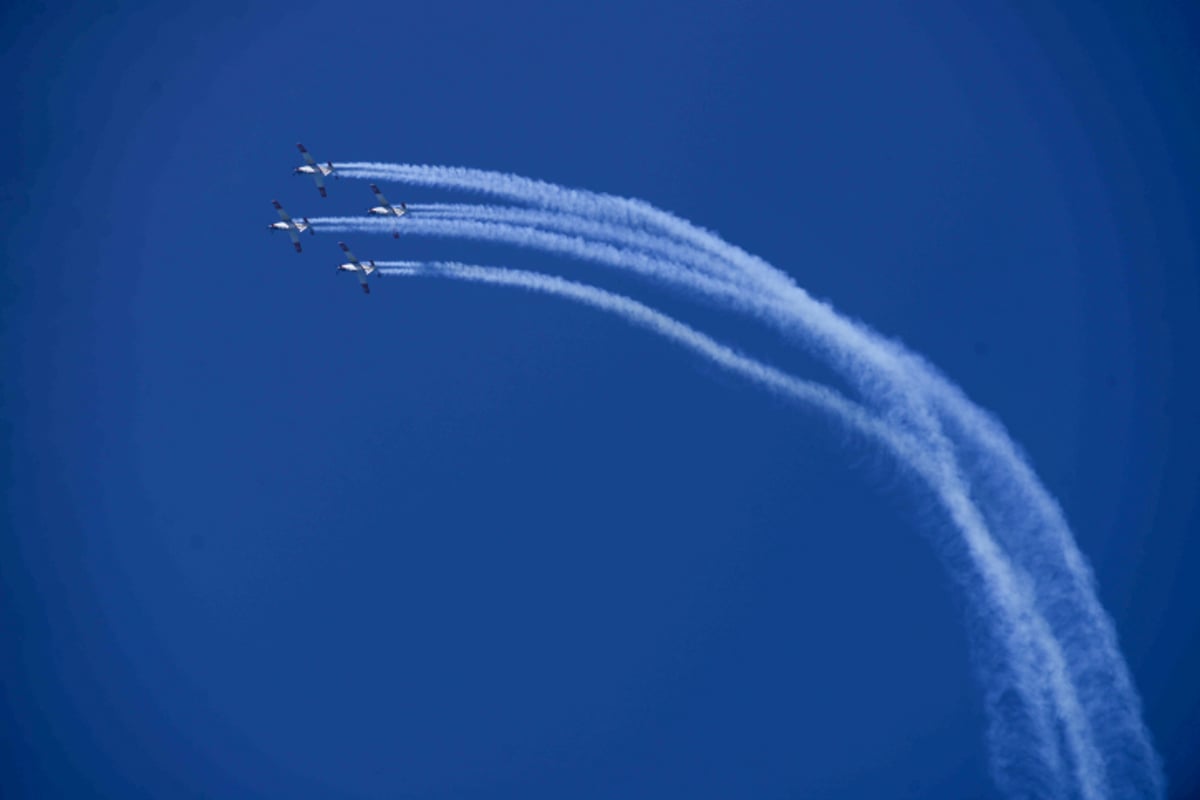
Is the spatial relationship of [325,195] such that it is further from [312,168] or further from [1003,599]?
[1003,599]

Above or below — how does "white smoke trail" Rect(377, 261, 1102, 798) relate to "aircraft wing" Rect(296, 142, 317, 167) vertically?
below

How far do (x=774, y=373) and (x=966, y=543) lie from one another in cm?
817

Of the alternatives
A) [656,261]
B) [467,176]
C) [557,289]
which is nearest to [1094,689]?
[656,261]

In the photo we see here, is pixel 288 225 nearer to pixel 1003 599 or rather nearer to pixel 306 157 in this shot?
pixel 306 157

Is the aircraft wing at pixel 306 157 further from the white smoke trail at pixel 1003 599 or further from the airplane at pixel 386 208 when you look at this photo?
the white smoke trail at pixel 1003 599

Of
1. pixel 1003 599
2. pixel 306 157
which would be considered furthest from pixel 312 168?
pixel 1003 599

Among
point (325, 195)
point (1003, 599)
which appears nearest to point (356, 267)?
point (325, 195)

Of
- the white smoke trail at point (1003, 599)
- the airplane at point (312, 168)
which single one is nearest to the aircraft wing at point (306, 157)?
the airplane at point (312, 168)

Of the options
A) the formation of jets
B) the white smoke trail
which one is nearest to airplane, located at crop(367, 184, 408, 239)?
the formation of jets

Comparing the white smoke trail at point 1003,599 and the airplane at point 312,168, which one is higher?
the airplane at point 312,168

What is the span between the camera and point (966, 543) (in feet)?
91.5

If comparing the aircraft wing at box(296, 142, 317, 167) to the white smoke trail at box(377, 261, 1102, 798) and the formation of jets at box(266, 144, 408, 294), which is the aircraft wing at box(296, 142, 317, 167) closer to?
the formation of jets at box(266, 144, 408, 294)

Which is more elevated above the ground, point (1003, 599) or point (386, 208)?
point (386, 208)

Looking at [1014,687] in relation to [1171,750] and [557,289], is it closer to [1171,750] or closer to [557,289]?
[1171,750]
